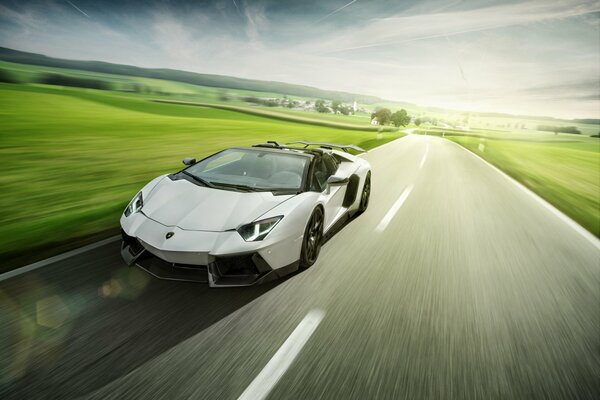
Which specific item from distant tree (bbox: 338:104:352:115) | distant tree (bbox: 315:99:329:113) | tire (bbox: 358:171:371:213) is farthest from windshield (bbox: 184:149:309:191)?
distant tree (bbox: 338:104:352:115)

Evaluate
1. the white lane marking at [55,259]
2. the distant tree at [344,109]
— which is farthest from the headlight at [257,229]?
the distant tree at [344,109]

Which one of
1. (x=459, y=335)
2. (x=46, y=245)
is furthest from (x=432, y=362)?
(x=46, y=245)

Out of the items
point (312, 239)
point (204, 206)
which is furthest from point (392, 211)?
point (204, 206)

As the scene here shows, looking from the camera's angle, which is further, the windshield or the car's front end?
the windshield

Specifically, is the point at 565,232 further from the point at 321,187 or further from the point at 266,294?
the point at 266,294

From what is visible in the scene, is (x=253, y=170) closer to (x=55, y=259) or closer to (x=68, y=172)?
(x=55, y=259)

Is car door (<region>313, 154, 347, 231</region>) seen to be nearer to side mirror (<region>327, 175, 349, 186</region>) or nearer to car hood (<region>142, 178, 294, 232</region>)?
side mirror (<region>327, 175, 349, 186</region>)

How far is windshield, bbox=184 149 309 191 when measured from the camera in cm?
421

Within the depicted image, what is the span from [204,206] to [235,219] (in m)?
0.42

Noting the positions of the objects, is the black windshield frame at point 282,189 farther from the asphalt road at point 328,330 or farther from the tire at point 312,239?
the asphalt road at point 328,330

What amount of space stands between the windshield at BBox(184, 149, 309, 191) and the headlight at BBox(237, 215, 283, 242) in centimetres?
70

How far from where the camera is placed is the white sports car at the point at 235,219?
308 centimetres

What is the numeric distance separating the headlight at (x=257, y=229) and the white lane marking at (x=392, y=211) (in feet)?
9.09

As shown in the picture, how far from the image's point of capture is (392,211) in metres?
6.97
